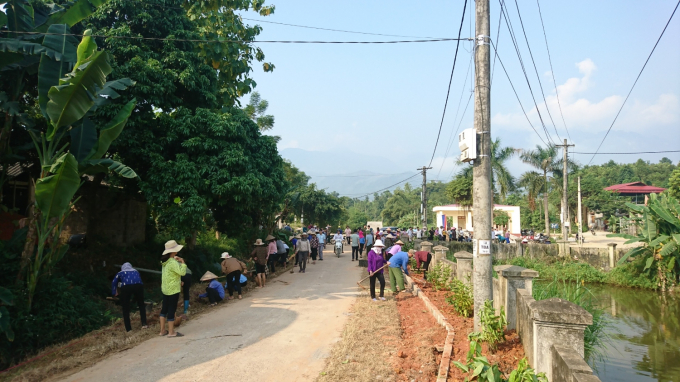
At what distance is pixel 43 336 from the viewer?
8.52 meters

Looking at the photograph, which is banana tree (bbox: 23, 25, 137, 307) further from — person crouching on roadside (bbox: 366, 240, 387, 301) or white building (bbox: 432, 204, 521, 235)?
white building (bbox: 432, 204, 521, 235)

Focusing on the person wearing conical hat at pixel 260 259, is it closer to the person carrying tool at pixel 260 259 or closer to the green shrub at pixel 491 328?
the person carrying tool at pixel 260 259

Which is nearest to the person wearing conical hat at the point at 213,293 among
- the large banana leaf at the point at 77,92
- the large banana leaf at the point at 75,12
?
the large banana leaf at the point at 77,92

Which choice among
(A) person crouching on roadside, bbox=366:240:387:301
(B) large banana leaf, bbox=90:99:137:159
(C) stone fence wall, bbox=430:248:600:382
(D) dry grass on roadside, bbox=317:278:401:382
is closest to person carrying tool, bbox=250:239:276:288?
(A) person crouching on roadside, bbox=366:240:387:301

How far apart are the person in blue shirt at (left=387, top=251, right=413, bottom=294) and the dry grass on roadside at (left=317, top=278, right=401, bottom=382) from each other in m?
1.79

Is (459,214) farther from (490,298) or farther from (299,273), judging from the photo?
(490,298)

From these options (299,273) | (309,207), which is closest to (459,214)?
(309,207)

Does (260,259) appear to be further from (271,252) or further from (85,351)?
(85,351)

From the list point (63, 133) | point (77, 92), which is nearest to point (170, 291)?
point (63, 133)

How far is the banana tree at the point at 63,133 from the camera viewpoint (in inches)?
323

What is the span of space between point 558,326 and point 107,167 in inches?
347

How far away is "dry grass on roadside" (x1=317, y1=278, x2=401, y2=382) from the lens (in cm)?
628

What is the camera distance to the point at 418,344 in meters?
7.66

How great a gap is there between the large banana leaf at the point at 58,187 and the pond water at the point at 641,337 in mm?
10429
